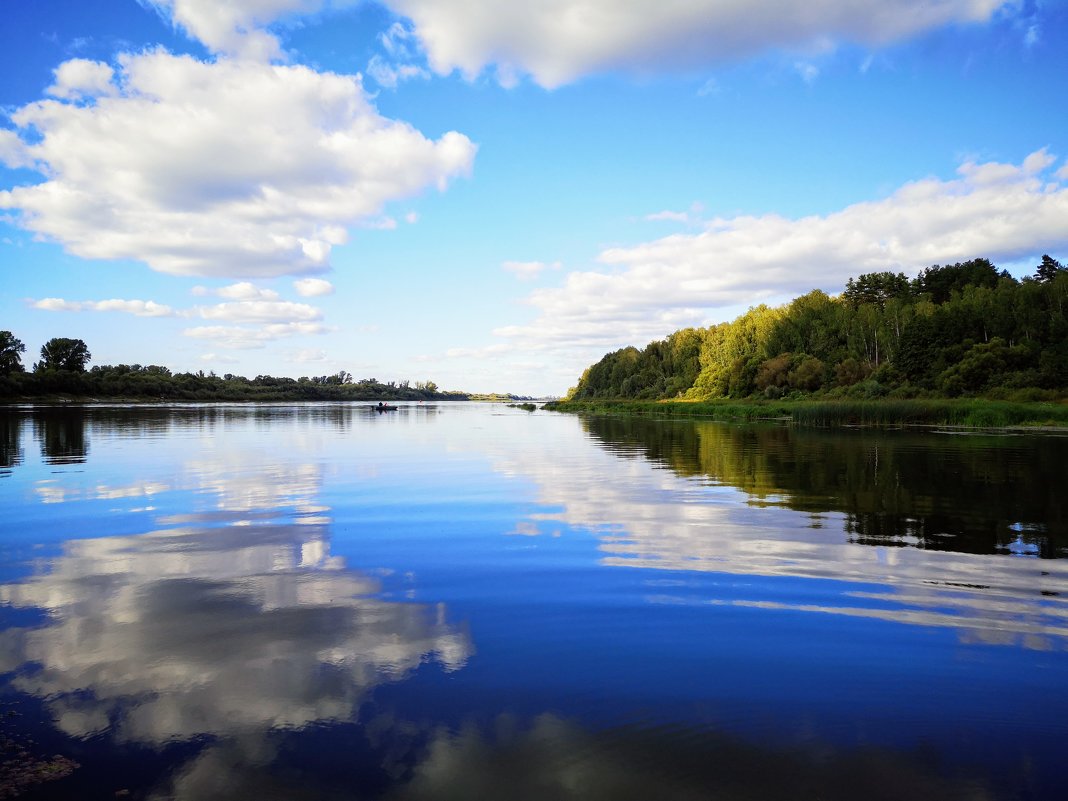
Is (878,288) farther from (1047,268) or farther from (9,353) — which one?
(9,353)

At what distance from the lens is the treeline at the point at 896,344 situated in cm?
7112

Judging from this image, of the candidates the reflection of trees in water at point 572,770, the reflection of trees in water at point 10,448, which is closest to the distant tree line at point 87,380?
the reflection of trees in water at point 10,448

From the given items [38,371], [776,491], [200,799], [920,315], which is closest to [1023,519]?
[776,491]

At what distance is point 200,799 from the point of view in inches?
161

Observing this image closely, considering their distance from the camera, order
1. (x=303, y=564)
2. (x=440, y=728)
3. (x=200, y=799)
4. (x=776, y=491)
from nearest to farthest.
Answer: (x=200, y=799), (x=440, y=728), (x=303, y=564), (x=776, y=491)

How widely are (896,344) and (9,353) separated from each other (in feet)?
493

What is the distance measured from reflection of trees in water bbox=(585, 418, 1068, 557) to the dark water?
0.56 feet

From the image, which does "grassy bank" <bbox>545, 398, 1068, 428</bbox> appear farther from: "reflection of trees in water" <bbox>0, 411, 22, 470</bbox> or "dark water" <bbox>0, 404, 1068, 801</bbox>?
"reflection of trees in water" <bbox>0, 411, 22, 470</bbox>

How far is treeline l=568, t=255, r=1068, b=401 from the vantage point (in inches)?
2800

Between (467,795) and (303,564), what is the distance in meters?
6.50

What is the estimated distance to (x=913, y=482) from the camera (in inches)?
764

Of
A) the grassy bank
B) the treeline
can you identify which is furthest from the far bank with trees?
the grassy bank

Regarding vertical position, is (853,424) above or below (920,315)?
below

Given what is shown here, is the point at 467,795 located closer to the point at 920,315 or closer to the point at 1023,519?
the point at 1023,519
